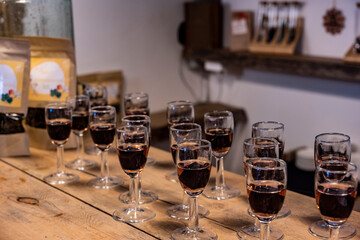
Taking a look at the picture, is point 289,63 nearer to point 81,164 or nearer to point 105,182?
point 81,164

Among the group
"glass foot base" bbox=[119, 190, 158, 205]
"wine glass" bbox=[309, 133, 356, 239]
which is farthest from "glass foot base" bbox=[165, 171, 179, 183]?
"wine glass" bbox=[309, 133, 356, 239]

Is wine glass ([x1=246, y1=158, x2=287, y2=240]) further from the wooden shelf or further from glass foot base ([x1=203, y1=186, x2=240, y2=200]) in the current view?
the wooden shelf

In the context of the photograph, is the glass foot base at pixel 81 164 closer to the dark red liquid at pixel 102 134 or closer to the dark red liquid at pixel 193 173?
the dark red liquid at pixel 102 134

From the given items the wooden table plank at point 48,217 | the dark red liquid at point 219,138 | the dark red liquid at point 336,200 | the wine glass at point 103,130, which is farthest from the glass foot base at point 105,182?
the dark red liquid at point 336,200

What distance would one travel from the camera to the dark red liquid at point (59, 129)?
5.41 feet

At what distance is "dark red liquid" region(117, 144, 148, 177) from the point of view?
1332 millimetres

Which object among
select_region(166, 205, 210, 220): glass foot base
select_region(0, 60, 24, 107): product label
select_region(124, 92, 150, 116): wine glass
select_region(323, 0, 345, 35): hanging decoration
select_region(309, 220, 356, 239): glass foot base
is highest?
select_region(323, 0, 345, 35): hanging decoration

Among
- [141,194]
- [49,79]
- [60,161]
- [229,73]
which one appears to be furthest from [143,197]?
[229,73]

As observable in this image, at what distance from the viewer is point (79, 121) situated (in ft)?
5.84

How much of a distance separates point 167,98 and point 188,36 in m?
0.47

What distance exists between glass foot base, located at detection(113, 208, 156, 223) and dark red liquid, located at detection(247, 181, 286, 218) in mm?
369

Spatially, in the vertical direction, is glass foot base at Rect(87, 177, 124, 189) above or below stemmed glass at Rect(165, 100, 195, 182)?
below

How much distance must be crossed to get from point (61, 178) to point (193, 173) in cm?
64

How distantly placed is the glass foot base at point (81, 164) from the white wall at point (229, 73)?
1.45 m
